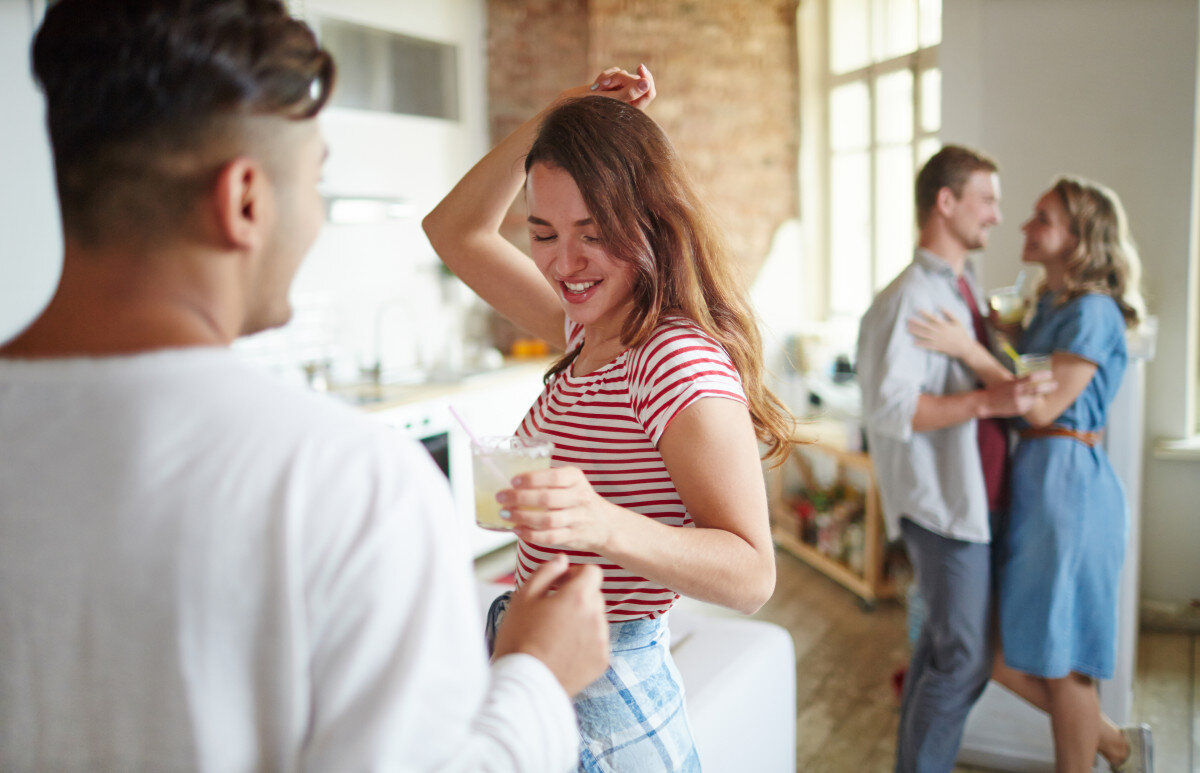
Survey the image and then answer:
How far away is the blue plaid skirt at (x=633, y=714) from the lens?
1.09 m

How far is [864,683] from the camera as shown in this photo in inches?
120

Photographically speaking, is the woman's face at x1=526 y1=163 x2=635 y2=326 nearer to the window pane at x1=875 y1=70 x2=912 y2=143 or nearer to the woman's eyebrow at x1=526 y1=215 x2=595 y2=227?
the woman's eyebrow at x1=526 y1=215 x2=595 y2=227

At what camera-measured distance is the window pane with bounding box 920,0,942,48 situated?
447 cm

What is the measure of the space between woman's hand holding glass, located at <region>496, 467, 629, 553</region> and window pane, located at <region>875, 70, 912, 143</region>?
14.7 ft

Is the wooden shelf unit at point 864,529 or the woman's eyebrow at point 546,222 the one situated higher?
the woman's eyebrow at point 546,222

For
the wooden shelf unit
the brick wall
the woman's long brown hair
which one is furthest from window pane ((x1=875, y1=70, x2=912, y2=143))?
the woman's long brown hair

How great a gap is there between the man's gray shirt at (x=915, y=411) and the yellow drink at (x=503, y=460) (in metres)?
1.49

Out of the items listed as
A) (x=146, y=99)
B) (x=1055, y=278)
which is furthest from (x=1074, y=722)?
(x=146, y=99)

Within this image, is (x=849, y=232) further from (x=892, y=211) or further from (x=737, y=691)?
(x=737, y=691)

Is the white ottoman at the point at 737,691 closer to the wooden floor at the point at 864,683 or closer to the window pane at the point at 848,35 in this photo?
the wooden floor at the point at 864,683

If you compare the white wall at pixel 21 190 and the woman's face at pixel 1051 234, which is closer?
the woman's face at pixel 1051 234

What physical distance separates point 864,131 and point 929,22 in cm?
70

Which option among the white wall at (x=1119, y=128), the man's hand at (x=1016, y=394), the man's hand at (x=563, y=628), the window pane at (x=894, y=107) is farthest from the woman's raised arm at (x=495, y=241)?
the window pane at (x=894, y=107)

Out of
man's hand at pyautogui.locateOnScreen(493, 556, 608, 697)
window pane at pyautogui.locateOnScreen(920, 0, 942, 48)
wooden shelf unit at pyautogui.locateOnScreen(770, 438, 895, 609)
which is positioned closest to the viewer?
man's hand at pyautogui.locateOnScreen(493, 556, 608, 697)
